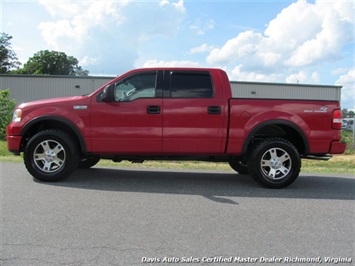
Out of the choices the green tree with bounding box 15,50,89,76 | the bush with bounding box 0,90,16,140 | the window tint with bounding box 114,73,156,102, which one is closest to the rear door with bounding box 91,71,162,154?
the window tint with bounding box 114,73,156,102

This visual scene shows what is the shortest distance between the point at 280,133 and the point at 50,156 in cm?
423

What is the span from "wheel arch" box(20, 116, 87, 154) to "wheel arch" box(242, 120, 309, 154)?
2.90 meters

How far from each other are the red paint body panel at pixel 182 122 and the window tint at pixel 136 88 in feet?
0.36

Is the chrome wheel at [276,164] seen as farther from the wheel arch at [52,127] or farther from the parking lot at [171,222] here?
the wheel arch at [52,127]

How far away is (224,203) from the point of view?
16.6ft

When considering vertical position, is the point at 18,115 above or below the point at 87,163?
above

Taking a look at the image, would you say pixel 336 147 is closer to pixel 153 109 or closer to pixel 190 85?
pixel 190 85

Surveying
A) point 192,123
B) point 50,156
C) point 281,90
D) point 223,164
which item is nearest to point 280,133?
point 192,123

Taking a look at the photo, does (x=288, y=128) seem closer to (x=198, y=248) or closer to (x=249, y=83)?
(x=198, y=248)

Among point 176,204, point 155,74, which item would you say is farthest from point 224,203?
point 155,74

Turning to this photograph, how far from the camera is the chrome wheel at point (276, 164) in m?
6.11

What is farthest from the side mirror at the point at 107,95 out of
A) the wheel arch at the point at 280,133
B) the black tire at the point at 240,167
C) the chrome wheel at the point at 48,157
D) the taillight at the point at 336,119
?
the taillight at the point at 336,119

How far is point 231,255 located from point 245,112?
10.6ft

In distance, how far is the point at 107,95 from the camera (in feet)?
19.7
